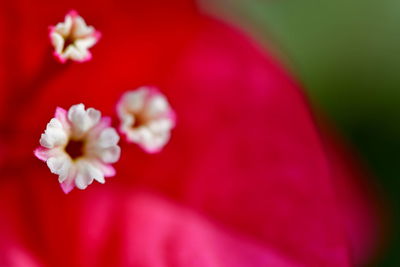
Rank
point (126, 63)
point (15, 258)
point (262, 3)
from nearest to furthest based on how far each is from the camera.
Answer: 1. point (15, 258)
2. point (126, 63)
3. point (262, 3)

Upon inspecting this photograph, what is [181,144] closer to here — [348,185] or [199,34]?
[199,34]

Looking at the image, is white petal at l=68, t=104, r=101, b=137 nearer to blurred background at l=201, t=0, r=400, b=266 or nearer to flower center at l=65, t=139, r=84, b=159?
flower center at l=65, t=139, r=84, b=159

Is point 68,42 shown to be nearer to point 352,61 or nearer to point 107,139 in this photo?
point 107,139

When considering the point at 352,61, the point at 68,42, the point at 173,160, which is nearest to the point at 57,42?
the point at 68,42

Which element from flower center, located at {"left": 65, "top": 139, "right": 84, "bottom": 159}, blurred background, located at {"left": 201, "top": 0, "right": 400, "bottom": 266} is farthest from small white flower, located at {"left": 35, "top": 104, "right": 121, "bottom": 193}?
blurred background, located at {"left": 201, "top": 0, "right": 400, "bottom": 266}

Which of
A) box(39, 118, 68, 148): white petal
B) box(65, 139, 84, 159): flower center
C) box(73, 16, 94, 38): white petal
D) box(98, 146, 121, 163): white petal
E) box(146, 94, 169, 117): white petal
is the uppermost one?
box(146, 94, 169, 117): white petal

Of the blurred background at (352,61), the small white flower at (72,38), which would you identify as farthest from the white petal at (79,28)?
the blurred background at (352,61)

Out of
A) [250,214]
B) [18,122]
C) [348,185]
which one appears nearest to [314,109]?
[348,185]
